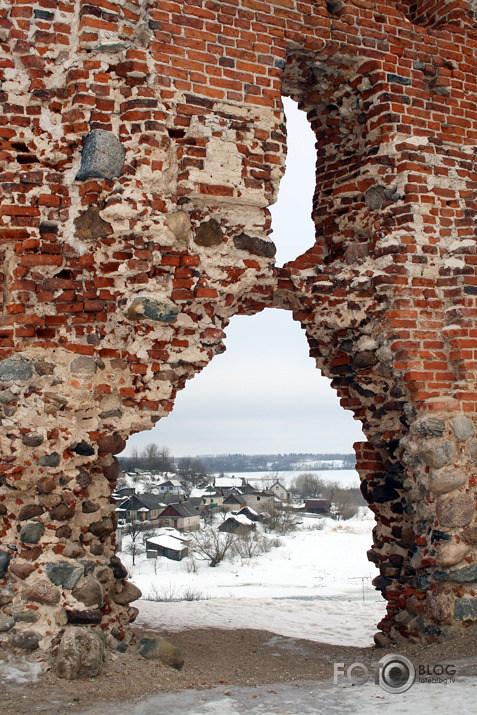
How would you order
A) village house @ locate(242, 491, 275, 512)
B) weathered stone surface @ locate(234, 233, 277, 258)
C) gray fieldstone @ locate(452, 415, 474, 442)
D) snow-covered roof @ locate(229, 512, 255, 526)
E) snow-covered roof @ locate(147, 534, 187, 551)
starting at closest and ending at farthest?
weathered stone surface @ locate(234, 233, 277, 258) < gray fieldstone @ locate(452, 415, 474, 442) < snow-covered roof @ locate(147, 534, 187, 551) < snow-covered roof @ locate(229, 512, 255, 526) < village house @ locate(242, 491, 275, 512)

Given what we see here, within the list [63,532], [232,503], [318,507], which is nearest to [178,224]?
[63,532]

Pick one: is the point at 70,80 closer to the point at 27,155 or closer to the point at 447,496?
the point at 27,155

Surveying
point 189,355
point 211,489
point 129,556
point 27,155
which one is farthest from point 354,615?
point 211,489

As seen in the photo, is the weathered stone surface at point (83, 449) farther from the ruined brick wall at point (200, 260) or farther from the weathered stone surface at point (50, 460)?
the weathered stone surface at point (50, 460)

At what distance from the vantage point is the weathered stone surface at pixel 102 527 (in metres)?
4.14

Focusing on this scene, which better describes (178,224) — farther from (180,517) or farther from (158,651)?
(180,517)

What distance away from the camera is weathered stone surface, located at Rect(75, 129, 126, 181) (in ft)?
13.8

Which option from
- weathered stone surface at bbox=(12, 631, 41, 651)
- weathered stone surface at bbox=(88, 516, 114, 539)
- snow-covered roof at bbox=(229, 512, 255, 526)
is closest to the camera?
weathered stone surface at bbox=(12, 631, 41, 651)

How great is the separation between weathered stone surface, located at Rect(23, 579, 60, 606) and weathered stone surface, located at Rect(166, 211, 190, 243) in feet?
7.74

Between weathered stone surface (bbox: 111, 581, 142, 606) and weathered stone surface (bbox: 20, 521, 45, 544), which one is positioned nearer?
weathered stone surface (bbox: 20, 521, 45, 544)

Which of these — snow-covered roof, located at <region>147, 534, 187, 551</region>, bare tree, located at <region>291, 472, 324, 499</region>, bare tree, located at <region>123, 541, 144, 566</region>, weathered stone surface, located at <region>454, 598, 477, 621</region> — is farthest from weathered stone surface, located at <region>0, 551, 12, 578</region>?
bare tree, located at <region>291, 472, 324, 499</region>

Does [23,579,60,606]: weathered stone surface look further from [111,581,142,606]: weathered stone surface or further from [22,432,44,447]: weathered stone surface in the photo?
[22,432,44,447]: weathered stone surface

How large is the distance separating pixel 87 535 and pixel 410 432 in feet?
8.02

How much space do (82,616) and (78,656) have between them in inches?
10.9
